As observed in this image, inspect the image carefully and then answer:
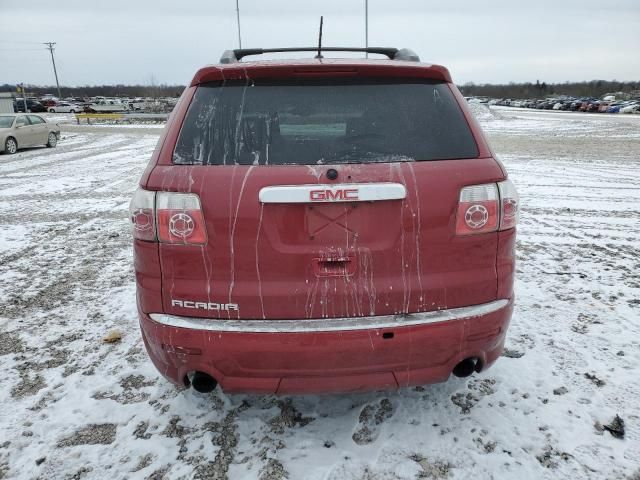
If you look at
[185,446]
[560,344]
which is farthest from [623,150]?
[185,446]

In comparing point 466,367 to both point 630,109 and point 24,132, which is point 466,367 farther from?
point 630,109

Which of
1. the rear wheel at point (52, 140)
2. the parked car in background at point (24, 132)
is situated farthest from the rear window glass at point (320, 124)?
the rear wheel at point (52, 140)

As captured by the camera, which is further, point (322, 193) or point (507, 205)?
point (507, 205)

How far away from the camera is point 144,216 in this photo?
7.24 feet

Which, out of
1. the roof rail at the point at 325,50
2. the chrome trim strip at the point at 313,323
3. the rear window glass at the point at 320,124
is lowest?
the chrome trim strip at the point at 313,323

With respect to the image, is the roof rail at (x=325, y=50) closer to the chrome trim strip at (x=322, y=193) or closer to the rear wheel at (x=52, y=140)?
the chrome trim strip at (x=322, y=193)

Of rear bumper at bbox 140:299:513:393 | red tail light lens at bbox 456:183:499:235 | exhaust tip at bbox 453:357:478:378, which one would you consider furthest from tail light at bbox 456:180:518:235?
exhaust tip at bbox 453:357:478:378

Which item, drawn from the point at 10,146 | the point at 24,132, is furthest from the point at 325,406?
the point at 24,132

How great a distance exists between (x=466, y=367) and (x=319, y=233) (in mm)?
1024

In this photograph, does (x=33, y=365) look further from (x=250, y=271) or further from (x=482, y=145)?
(x=482, y=145)

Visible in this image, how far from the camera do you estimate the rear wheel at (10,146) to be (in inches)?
691

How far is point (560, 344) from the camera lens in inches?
139

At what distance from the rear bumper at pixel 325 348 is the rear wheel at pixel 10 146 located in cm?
1905

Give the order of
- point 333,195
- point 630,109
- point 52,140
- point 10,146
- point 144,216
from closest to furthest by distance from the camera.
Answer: point 333,195
point 144,216
point 10,146
point 52,140
point 630,109
